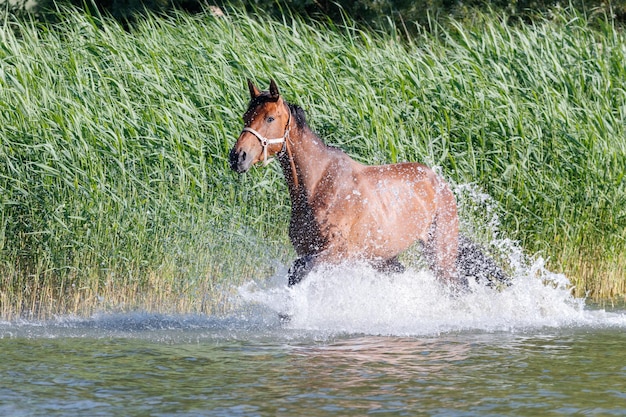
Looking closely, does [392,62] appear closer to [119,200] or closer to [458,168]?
[458,168]

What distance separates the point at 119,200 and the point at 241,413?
13.0 ft

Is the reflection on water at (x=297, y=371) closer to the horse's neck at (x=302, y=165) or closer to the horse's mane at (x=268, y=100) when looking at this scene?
the horse's neck at (x=302, y=165)

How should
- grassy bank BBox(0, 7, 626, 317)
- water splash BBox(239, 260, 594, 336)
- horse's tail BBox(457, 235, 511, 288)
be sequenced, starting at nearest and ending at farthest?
water splash BBox(239, 260, 594, 336), horse's tail BBox(457, 235, 511, 288), grassy bank BBox(0, 7, 626, 317)

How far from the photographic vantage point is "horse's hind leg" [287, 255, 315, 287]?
7.44 meters

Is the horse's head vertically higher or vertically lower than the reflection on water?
higher

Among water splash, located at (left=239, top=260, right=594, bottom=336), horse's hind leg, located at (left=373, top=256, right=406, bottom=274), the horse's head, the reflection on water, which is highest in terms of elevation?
the horse's head

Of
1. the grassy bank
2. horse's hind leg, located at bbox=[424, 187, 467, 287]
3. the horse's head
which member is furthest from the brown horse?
the grassy bank

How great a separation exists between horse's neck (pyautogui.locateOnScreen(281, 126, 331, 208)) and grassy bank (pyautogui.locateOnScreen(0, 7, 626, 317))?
1679 millimetres

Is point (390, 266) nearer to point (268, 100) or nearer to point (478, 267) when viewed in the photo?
point (478, 267)

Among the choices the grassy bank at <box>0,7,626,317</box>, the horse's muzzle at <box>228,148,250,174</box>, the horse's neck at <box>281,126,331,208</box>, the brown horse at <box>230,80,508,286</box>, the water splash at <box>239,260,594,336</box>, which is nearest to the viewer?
the horse's muzzle at <box>228,148,250,174</box>

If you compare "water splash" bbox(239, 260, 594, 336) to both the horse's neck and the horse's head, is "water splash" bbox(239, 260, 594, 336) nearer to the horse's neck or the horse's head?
the horse's neck

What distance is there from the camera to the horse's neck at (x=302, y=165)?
7.52m

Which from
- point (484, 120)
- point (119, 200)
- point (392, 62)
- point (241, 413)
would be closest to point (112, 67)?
point (119, 200)

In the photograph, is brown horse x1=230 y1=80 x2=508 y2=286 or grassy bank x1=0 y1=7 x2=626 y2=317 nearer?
brown horse x1=230 y1=80 x2=508 y2=286
